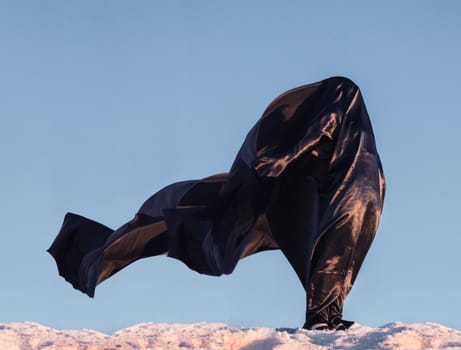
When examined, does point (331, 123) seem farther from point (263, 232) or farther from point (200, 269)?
point (200, 269)

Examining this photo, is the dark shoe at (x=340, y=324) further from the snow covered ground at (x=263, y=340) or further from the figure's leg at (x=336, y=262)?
the snow covered ground at (x=263, y=340)

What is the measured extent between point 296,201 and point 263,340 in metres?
3.13

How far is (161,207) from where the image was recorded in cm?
1369

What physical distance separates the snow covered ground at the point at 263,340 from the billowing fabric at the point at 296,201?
994 millimetres

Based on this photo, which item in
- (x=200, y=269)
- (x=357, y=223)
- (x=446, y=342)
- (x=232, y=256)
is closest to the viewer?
(x=446, y=342)

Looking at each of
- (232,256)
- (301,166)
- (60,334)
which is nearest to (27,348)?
(60,334)

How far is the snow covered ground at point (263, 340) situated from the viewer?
9.57 metres

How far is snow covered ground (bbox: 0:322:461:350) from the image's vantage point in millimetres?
9570

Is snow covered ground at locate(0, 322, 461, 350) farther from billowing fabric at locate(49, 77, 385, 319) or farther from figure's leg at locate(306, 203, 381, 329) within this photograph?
billowing fabric at locate(49, 77, 385, 319)

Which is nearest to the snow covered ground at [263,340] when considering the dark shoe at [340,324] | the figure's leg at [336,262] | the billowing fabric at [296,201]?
the dark shoe at [340,324]

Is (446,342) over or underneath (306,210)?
underneath

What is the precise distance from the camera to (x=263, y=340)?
9555 millimetres

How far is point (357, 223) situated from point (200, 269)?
2457mm

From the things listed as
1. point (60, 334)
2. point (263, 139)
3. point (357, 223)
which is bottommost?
point (60, 334)
